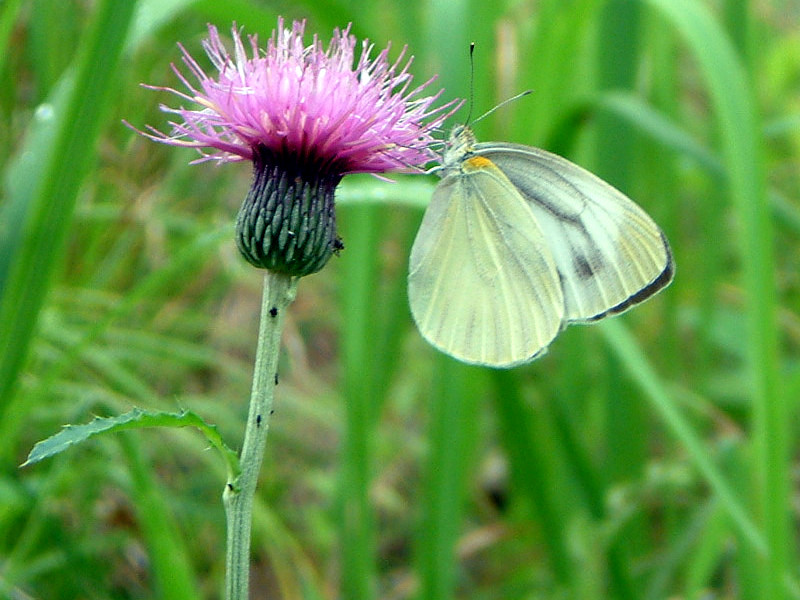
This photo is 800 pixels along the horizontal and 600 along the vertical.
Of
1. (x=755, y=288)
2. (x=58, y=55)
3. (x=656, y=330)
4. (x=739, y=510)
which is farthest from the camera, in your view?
(x=656, y=330)

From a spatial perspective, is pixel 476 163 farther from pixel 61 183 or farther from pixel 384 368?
pixel 384 368

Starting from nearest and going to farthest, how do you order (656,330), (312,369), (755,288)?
(755,288) < (656,330) < (312,369)

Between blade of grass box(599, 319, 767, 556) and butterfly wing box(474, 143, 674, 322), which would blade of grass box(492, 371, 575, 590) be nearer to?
blade of grass box(599, 319, 767, 556)

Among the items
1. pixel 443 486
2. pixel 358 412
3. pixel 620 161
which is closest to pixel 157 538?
pixel 358 412

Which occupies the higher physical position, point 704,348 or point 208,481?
point 704,348

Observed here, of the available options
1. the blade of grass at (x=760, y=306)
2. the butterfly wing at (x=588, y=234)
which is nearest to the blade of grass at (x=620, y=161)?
the blade of grass at (x=760, y=306)

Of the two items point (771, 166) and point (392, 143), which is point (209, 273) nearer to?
point (392, 143)

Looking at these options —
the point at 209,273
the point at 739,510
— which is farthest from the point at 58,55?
the point at 739,510
